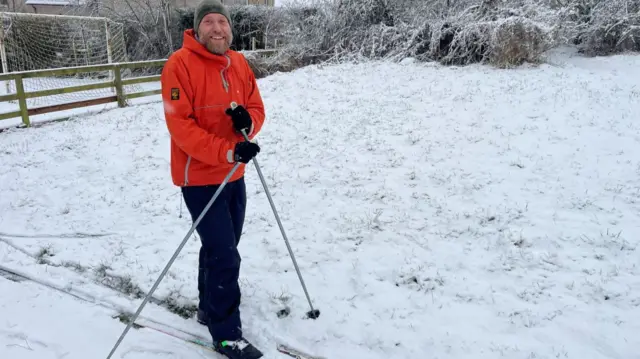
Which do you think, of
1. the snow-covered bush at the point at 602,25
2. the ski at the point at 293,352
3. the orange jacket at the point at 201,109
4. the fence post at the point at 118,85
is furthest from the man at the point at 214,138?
the snow-covered bush at the point at 602,25

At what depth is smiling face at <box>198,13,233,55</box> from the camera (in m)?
2.86

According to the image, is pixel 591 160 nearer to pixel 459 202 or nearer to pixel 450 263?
pixel 459 202

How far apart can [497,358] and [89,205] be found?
516cm

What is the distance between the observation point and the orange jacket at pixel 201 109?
2.73m

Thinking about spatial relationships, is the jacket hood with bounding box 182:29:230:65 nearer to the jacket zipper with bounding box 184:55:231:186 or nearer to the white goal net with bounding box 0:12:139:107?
the jacket zipper with bounding box 184:55:231:186

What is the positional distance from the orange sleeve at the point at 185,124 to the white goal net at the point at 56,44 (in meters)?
13.0

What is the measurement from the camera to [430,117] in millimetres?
7867

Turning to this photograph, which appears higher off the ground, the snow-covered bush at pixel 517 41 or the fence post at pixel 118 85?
the snow-covered bush at pixel 517 41

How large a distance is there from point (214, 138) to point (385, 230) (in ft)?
8.55

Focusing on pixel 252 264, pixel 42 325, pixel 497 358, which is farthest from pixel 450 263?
pixel 42 325

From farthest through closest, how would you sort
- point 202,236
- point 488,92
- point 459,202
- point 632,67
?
point 632,67, point 488,92, point 459,202, point 202,236

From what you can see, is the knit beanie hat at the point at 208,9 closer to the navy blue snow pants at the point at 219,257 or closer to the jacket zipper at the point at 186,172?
the jacket zipper at the point at 186,172

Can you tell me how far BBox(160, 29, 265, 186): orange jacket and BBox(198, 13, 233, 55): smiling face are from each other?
0.05 m

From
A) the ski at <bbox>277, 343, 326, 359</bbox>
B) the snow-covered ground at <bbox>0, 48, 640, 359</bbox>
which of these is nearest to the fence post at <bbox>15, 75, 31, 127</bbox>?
the snow-covered ground at <bbox>0, 48, 640, 359</bbox>
